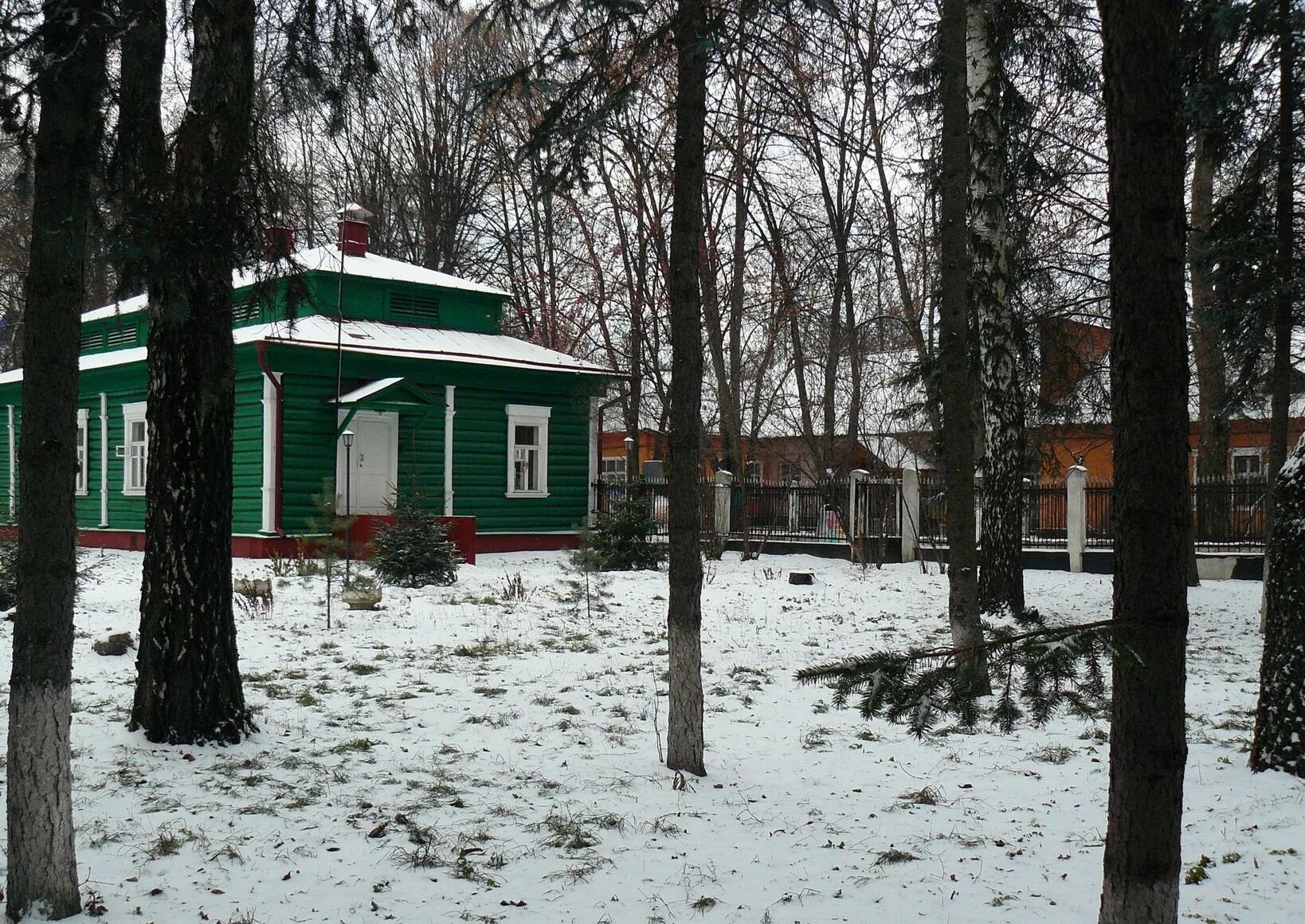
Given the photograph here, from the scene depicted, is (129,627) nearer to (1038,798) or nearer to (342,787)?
(342,787)

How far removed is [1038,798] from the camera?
6.18 metres

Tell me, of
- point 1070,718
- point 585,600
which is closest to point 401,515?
point 585,600

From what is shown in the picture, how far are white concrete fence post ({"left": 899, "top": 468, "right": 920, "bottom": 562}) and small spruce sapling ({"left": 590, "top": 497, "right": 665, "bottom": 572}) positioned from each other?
5103 mm

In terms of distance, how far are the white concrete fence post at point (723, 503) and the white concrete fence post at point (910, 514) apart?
11.8 feet

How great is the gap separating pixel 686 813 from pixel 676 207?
137 inches

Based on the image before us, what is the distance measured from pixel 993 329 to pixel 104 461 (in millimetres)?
17987

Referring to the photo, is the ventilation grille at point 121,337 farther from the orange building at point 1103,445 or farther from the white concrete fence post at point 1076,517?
the white concrete fence post at point 1076,517

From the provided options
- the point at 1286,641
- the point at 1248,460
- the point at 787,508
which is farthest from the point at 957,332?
the point at 1248,460

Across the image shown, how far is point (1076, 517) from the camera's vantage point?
19266mm

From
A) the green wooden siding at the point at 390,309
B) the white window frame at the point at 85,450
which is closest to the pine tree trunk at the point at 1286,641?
the green wooden siding at the point at 390,309

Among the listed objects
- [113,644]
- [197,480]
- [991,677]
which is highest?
[197,480]

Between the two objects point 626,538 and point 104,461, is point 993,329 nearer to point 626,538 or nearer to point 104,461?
point 626,538

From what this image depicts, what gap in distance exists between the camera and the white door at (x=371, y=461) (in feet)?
65.1

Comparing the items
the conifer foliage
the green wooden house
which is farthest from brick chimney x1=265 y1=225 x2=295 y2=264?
the green wooden house
